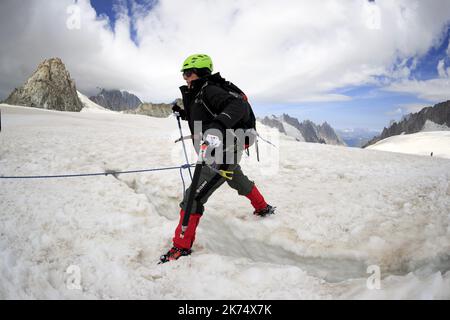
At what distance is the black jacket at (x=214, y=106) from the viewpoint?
397cm

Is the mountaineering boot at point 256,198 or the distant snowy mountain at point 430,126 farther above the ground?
the distant snowy mountain at point 430,126

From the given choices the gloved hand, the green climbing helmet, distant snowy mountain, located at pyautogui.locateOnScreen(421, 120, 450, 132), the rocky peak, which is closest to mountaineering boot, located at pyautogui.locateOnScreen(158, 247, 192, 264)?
the gloved hand

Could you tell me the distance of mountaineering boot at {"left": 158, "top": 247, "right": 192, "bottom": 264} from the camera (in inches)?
160

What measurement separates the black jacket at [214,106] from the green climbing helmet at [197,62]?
0.23 meters

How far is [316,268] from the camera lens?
14.1 ft

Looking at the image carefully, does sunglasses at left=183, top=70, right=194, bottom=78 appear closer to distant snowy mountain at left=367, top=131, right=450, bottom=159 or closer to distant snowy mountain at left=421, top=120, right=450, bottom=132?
distant snowy mountain at left=367, top=131, right=450, bottom=159

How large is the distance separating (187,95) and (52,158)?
5972 millimetres

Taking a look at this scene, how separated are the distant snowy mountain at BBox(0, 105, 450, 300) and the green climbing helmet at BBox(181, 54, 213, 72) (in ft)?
9.55

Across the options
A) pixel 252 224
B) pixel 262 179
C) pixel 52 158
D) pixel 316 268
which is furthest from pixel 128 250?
pixel 52 158

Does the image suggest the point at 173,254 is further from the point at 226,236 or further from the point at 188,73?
the point at 188,73

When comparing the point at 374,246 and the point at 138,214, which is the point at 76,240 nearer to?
the point at 138,214

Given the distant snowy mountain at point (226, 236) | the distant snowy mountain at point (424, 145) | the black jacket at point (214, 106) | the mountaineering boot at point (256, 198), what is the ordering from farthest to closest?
the distant snowy mountain at point (424, 145), the mountaineering boot at point (256, 198), the black jacket at point (214, 106), the distant snowy mountain at point (226, 236)

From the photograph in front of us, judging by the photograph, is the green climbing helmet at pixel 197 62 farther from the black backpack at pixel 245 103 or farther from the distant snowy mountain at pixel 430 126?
the distant snowy mountain at pixel 430 126

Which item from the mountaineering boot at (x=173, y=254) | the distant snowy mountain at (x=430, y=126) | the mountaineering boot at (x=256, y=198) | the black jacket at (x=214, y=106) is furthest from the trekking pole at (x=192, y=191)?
the distant snowy mountain at (x=430, y=126)
